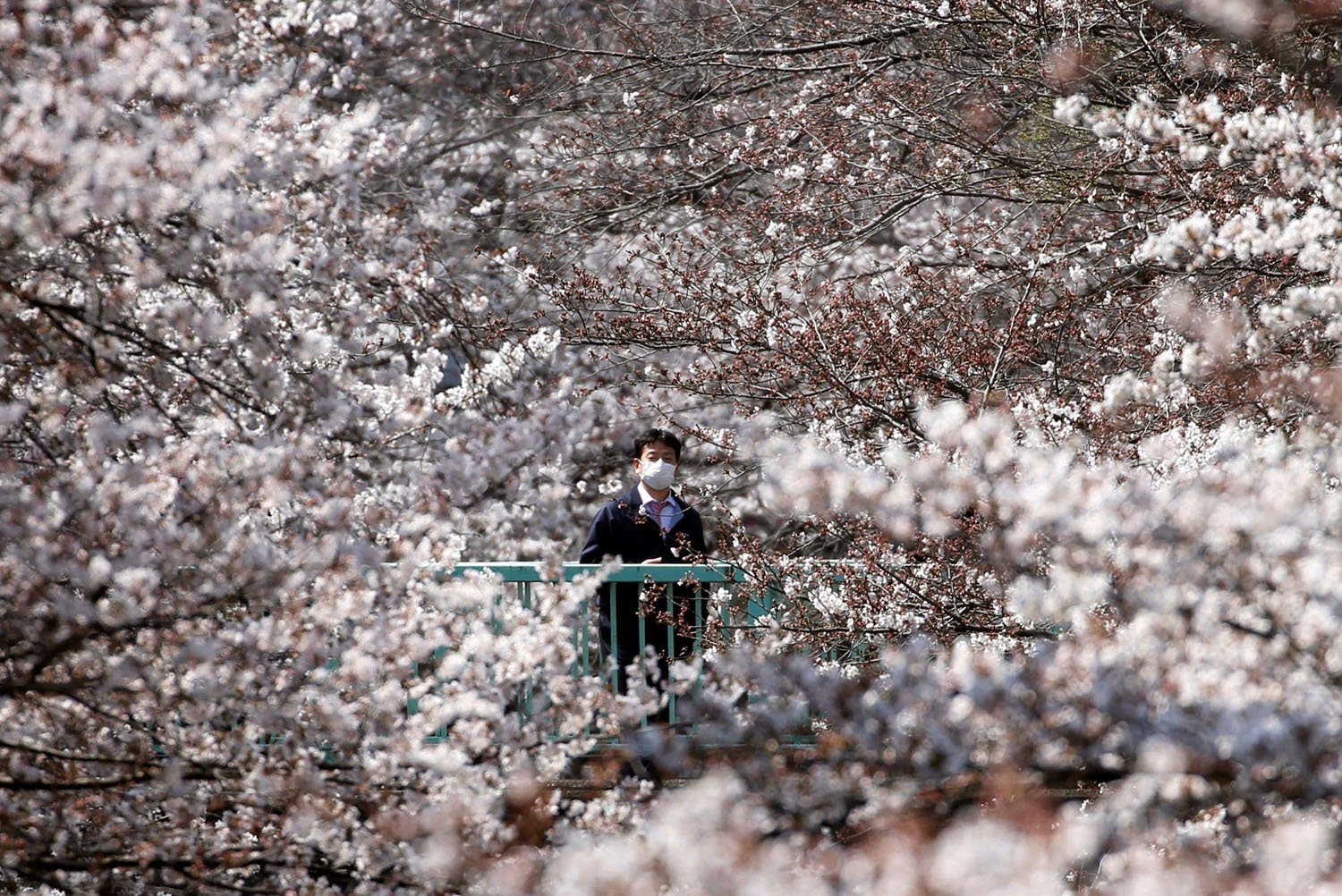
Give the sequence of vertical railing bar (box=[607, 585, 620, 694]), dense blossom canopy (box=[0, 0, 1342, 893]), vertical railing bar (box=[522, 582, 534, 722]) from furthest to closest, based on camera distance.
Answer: vertical railing bar (box=[607, 585, 620, 694]) < vertical railing bar (box=[522, 582, 534, 722]) < dense blossom canopy (box=[0, 0, 1342, 893])

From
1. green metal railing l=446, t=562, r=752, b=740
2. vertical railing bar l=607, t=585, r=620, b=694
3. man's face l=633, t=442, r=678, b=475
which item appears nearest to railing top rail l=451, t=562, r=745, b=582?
green metal railing l=446, t=562, r=752, b=740

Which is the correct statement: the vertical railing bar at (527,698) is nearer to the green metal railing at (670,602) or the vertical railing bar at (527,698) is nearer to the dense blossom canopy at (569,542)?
the dense blossom canopy at (569,542)

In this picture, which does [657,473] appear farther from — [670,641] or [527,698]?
[527,698]

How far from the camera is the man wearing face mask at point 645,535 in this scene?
7488 mm

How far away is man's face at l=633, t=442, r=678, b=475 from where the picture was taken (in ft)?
24.8

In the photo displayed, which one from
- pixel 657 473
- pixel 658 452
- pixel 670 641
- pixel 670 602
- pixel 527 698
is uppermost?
pixel 658 452

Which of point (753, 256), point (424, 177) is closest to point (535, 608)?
point (753, 256)

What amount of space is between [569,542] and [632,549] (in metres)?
2.24

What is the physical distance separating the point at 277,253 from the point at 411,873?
189 cm

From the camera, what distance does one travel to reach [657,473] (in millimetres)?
7465

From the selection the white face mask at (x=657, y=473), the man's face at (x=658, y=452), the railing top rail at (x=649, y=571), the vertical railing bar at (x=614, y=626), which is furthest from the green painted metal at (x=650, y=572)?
the man's face at (x=658, y=452)

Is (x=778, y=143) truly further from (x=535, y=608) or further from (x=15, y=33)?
(x=15, y=33)

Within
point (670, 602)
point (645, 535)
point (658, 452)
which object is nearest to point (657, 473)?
point (658, 452)

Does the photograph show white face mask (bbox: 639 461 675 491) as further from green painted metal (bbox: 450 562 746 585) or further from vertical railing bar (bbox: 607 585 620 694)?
vertical railing bar (bbox: 607 585 620 694)
